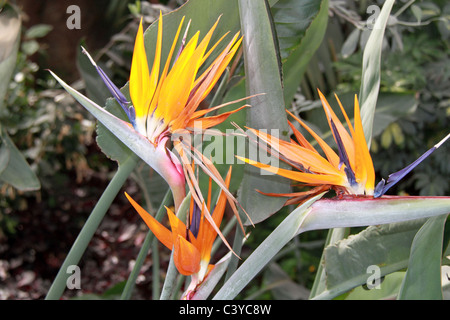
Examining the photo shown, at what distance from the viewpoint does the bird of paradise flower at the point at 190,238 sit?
0.37 metres

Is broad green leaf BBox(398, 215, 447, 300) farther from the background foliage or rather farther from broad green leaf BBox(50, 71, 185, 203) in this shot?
the background foliage

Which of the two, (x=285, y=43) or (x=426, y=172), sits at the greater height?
(x=285, y=43)

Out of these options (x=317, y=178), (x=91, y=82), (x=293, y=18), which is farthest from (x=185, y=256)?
(x=91, y=82)

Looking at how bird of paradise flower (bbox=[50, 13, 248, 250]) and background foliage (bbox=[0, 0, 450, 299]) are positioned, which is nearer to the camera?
bird of paradise flower (bbox=[50, 13, 248, 250])

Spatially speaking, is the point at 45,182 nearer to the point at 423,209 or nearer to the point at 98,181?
the point at 98,181

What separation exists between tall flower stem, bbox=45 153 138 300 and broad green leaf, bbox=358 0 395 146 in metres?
0.25

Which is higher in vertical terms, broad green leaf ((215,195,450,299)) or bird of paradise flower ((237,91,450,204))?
bird of paradise flower ((237,91,450,204))

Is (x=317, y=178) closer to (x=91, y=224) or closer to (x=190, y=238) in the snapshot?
(x=190, y=238)

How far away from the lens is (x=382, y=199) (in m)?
0.33

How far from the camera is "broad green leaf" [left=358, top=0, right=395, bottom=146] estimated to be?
1.41 feet

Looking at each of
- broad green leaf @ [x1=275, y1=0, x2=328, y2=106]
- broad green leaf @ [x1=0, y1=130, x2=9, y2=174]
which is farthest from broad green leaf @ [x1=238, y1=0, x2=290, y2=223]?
broad green leaf @ [x1=0, y1=130, x2=9, y2=174]

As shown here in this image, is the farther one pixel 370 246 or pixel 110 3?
pixel 110 3
